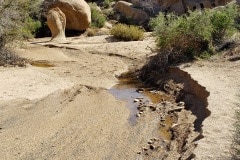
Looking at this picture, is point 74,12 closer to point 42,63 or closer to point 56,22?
point 56,22

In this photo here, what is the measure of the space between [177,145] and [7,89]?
523 centimetres

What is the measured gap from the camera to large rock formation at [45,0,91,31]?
21.7 m

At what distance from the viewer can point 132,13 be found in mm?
24578

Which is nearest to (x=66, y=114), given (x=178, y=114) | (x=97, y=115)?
(x=97, y=115)

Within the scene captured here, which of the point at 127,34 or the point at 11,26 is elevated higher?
the point at 11,26

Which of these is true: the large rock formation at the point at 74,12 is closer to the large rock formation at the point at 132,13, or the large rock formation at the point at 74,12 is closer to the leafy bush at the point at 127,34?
the leafy bush at the point at 127,34

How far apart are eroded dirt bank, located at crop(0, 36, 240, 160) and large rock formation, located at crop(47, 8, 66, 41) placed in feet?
15.1

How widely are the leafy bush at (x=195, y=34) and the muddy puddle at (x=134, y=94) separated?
1.60m

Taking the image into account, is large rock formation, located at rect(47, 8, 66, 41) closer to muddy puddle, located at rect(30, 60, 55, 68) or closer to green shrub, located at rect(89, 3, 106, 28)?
green shrub, located at rect(89, 3, 106, 28)

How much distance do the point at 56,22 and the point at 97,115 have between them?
35.4 ft

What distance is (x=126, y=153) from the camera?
26.2 feet

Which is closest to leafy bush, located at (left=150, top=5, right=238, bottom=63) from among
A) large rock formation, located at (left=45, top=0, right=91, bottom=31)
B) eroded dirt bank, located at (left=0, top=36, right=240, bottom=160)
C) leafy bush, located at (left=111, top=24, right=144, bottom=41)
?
eroded dirt bank, located at (left=0, top=36, right=240, bottom=160)

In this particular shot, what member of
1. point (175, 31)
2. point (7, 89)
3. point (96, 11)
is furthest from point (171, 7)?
point (7, 89)

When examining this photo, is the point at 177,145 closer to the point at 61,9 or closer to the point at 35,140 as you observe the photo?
the point at 35,140
